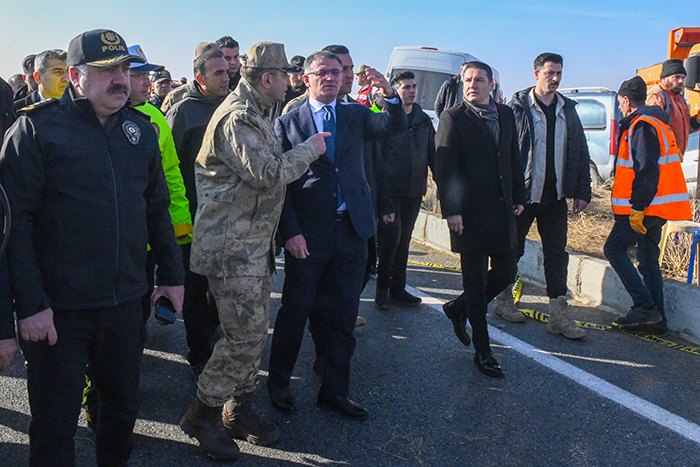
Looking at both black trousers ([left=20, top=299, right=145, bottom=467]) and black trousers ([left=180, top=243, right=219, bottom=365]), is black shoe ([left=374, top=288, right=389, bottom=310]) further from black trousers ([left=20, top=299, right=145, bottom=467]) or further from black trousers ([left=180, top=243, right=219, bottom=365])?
black trousers ([left=20, top=299, right=145, bottom=467])

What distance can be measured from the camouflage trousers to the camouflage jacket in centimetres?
7

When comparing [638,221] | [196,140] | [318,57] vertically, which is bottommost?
[638,221]

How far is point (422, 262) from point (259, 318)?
4.38 m

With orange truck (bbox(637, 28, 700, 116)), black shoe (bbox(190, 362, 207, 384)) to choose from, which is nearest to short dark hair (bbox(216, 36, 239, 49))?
black shoe (bbox(190, 362, 207, 384))

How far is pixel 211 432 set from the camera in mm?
3037

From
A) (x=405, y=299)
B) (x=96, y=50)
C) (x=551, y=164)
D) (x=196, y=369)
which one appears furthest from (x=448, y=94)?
(x=96, y=50)

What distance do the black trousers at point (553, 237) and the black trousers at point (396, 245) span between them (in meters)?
1.09

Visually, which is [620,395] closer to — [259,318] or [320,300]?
[320,300]

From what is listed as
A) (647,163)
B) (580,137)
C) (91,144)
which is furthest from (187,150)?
(647,163)

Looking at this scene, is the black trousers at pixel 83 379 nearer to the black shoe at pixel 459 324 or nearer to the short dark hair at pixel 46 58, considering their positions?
the short dark hair at pixel 46 58

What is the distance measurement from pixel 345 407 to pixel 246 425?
589 millimetres

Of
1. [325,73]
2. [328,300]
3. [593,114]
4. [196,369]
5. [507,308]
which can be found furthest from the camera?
[593,114]

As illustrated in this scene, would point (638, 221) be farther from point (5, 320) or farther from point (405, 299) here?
point (5, 320)

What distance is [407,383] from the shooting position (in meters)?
3.95
